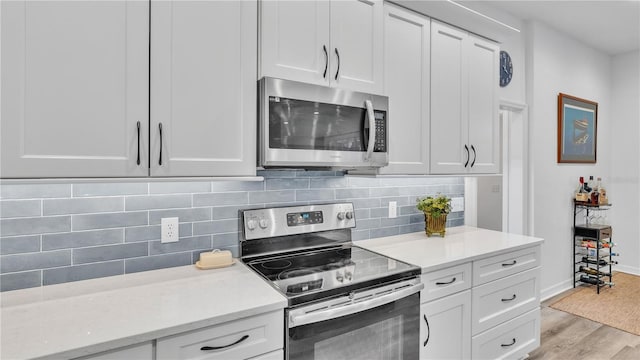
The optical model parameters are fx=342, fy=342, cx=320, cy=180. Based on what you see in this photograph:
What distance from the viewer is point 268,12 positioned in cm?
158

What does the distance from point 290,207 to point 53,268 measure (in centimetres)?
111

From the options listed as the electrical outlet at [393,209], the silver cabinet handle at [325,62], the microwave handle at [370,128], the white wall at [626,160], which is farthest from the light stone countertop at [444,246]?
the white wall at [626,160]

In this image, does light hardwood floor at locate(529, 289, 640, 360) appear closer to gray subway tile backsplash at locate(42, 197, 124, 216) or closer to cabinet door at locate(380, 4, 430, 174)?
cabinet door at locate(380, 4, 430, 174)

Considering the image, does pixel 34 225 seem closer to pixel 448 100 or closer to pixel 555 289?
pixel 448 100

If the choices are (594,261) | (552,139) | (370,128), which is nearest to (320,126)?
(370,128)

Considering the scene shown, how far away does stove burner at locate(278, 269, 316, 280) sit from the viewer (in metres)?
1.58

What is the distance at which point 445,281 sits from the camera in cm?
182

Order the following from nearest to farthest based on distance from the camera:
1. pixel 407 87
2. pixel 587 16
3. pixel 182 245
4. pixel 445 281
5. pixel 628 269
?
pixel 182 245
pixel 445 281
pixel 407 87
pixel 587 16
pixel 628 269

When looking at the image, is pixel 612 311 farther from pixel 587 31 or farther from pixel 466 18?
pixel 466 18

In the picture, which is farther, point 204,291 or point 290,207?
point 290,207

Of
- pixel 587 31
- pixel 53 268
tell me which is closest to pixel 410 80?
pixel 53 268

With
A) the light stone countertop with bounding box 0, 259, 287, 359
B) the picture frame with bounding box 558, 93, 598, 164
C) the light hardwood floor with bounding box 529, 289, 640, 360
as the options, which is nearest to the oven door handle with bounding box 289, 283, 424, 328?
the light stone countertop with bounding box 0, 259, 287, 359

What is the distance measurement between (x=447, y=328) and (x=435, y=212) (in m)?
0.79

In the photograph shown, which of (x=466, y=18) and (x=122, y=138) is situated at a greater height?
(x=466, y=18)
